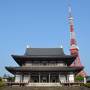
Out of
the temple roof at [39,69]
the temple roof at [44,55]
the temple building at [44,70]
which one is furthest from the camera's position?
the temple roof at [44,55]

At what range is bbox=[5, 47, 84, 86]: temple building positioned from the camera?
42469 millimetres

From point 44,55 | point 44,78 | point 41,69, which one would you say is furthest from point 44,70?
point 44,55

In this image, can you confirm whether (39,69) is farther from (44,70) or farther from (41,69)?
(44,70)

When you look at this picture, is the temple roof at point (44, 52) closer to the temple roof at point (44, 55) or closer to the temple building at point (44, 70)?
the temple roof at point (44, 55)

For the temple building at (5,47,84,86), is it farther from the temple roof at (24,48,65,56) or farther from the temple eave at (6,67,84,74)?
the temple roof at (24,48,65,56)

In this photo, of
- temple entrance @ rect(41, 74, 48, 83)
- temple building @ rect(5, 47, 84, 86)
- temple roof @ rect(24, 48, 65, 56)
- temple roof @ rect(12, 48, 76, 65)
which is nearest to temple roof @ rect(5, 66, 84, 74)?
temple building @ rect(5, 47, 84, 86)

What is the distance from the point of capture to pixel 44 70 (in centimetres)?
4238

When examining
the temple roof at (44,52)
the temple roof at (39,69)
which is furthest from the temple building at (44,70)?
the temple roof at (44,52)

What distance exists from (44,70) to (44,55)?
13.9 feet

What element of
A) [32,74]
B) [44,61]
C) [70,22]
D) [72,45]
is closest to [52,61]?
[44,61]

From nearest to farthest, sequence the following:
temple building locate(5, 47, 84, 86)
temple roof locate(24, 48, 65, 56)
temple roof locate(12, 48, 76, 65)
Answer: temple building locate(5, 47, 84, 86) → temple roof locate(12, 48, 76, 65) → temple roof locate(24, 48, 65, 56)

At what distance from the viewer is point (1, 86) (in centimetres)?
3503

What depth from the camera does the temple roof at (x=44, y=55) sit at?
145 ft

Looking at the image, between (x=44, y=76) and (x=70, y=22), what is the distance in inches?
1072
